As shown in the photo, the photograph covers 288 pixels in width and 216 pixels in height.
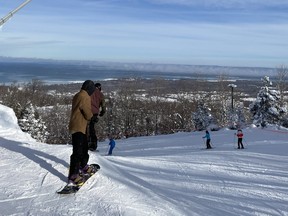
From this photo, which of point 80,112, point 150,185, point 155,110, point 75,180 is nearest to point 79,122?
point 80,112

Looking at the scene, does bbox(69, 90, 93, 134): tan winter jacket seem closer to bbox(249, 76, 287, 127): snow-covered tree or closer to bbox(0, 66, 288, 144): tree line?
bbox(249, 76, 287, 127): snow-covered tree

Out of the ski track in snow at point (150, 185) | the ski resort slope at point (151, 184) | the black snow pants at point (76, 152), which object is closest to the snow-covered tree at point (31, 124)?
the ski resort slope at point (151, 184)

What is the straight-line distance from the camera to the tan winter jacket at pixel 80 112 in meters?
6.96

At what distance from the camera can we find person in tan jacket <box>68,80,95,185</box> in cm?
698

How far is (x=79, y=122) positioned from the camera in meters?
7.08

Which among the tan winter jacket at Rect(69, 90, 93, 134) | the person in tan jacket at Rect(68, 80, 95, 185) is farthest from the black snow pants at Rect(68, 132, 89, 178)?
the tan winter jacket at Rect(69, 90, 93, 134)

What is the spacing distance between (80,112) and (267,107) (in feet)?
132

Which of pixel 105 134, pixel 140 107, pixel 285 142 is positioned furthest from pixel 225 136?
pixel 140 107

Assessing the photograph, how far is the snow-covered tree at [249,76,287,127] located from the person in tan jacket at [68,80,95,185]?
3836cm

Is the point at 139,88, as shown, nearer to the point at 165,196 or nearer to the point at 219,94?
the point at 219,94

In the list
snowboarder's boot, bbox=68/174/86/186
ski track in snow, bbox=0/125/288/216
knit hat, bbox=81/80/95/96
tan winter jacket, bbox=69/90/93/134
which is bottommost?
ski track in snow, bbox=0/125/288/216

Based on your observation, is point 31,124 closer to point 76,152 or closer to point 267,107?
point 267,107

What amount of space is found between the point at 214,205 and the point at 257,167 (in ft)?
10.4

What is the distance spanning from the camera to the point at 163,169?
9.45 metres
